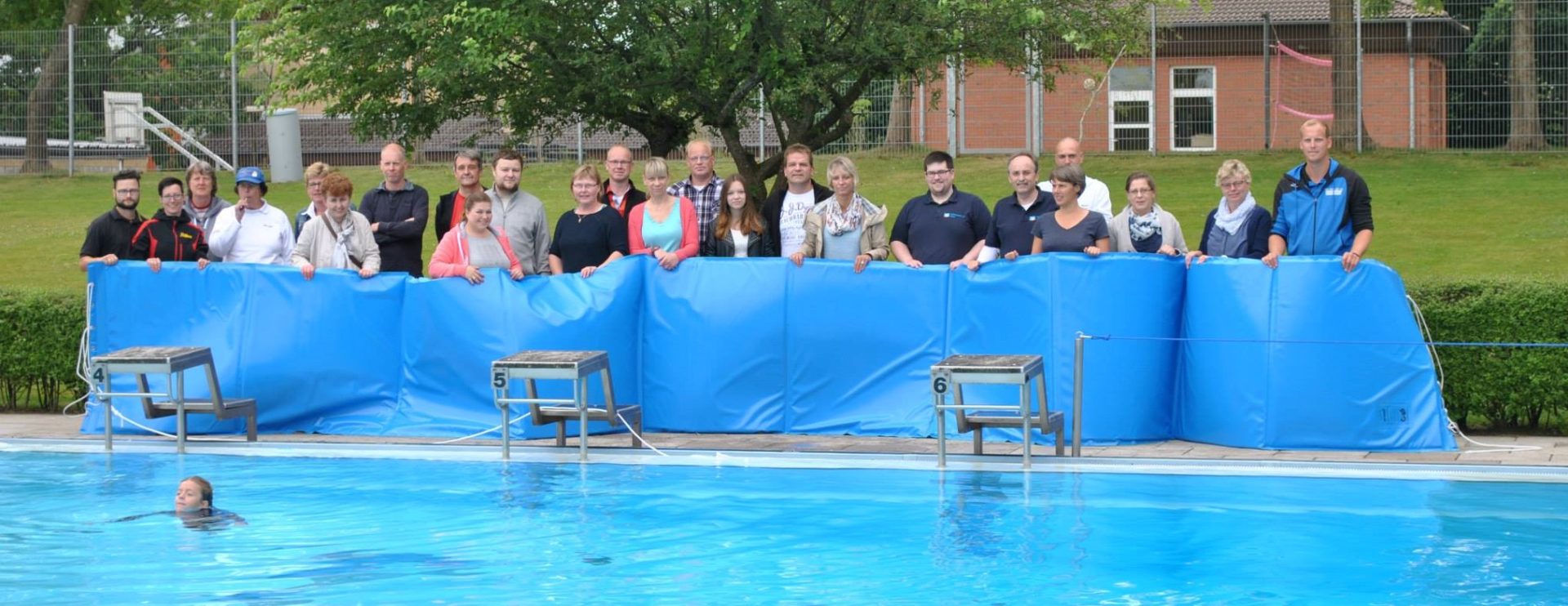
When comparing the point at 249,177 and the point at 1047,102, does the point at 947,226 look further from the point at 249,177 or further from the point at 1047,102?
the point at 1047,102

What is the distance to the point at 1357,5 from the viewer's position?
27.5 metres

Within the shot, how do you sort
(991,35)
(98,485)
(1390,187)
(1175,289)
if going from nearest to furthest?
→ (98,485)
(1175,289)
(991,35)
(1390,187)

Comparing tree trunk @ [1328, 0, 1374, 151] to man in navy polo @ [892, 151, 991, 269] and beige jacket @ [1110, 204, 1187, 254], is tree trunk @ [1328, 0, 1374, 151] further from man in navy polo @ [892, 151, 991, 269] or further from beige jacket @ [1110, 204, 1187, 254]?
man in navy polo @ [892, 151, 991, 269]

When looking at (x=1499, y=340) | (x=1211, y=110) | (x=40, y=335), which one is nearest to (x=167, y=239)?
(x=40, y=335)

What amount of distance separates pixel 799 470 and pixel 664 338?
1860mm

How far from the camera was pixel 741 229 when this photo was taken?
11.5 meters

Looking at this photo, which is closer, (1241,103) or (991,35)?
(991,35)

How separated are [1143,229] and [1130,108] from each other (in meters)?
18.4

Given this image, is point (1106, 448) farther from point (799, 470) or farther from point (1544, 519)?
point (1544, 519)

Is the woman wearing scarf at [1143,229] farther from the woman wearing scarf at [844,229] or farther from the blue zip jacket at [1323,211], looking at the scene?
the woman wearing scarf at [844,229]

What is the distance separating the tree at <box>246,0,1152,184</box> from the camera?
13797mm

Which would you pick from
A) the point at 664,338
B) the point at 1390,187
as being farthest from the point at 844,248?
the point at 1390,187

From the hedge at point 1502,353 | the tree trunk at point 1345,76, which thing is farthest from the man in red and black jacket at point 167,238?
the tree trunk at point 1345,76

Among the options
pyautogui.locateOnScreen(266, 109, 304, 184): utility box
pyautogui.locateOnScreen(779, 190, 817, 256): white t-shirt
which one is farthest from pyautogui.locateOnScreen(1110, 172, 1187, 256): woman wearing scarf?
pyautogui.locateOnScreen(266, 109, 304, 184): utility box
